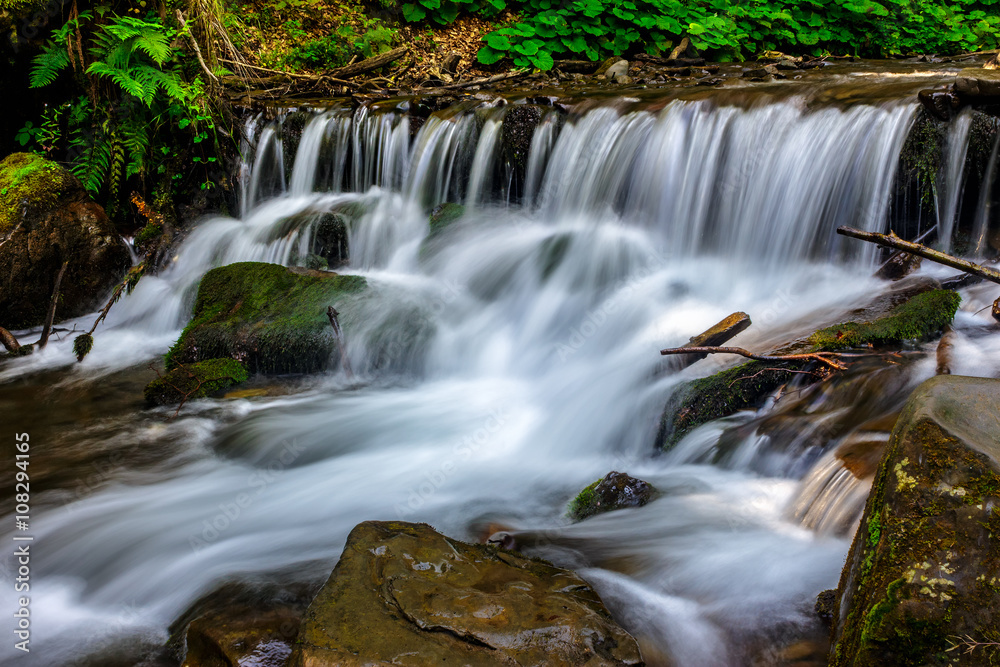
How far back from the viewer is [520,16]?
12.7 m

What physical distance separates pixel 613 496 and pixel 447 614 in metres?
1.46

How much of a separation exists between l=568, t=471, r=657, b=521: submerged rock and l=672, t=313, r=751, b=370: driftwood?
130 cm

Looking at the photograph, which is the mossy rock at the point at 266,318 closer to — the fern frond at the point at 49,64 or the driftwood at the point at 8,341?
the driftwood at the point at 8,341

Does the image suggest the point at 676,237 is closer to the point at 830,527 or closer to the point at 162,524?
the point at 830,527

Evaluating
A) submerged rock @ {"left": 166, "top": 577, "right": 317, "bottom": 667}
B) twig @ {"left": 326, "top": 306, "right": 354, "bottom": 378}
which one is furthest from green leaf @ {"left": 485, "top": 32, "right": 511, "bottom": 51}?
submerged rock @ {"left": 166, "top": 577, "right": 317, "bottom": 667}

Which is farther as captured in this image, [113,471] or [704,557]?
[113,471]

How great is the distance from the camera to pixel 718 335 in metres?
4.66

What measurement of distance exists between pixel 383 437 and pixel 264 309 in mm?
1890

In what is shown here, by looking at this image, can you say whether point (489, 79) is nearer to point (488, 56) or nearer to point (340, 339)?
point (488, 56)

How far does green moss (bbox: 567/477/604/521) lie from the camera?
140 inches

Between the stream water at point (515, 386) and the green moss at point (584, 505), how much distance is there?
9 centimetres

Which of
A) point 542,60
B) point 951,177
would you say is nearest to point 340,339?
point 951,177

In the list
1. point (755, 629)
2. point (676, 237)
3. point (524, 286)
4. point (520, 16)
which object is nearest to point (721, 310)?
point (676, 237)

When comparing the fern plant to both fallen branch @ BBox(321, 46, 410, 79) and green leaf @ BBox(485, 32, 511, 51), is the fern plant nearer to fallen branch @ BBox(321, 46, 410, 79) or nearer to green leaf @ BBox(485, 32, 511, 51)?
fallen branch @ BBox(321, 46, 410, 79)
